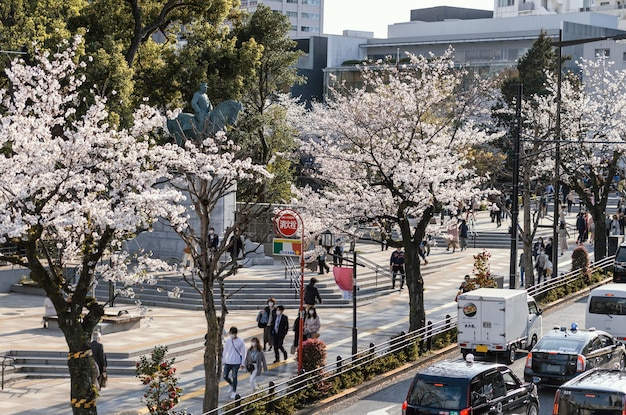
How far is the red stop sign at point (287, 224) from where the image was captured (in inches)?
1156

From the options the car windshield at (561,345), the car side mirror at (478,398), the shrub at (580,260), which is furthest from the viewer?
the shrub at (580,260)

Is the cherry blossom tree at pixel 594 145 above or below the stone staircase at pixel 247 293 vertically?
above

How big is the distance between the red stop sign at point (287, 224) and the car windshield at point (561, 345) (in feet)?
Answer: 26.8

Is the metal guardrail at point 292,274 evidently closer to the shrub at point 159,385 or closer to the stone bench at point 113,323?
the stone bench at point 113,323

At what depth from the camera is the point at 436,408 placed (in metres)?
19.0

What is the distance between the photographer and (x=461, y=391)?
19.0 meters

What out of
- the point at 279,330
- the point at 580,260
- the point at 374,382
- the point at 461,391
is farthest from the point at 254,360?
the point at 580,260

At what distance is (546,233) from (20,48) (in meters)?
35.6

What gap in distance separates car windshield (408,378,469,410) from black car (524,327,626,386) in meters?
4.91

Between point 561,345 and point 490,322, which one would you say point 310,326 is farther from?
point 561,345

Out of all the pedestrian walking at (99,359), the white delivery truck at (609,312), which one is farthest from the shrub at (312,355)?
the white delivery truck at (609,312)

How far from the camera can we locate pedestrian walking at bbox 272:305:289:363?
27.4m

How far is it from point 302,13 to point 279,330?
14141 centimetres

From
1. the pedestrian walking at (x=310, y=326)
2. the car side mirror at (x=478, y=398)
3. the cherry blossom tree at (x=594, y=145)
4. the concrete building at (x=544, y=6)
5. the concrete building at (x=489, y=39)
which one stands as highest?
the concrete building at (x=544, y=6)
